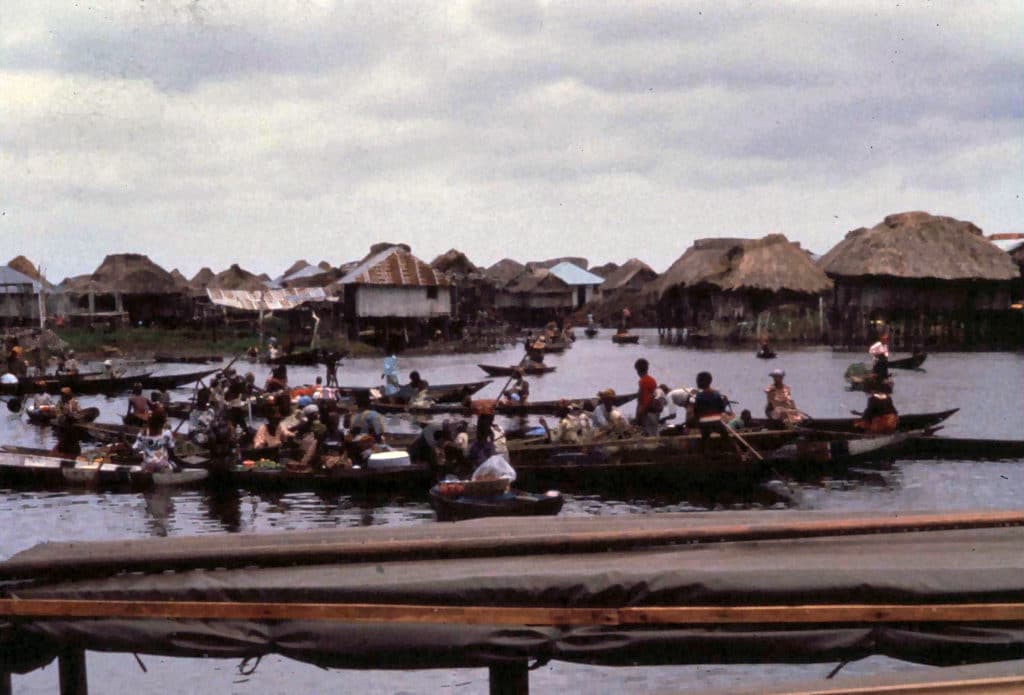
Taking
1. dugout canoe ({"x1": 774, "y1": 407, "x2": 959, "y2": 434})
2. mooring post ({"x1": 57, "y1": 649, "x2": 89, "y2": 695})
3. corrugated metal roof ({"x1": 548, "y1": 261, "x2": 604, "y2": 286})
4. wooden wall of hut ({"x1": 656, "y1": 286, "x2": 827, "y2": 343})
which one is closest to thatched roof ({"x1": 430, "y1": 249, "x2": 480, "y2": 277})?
wooden wall of hut ({"x1": 656, "y1": 286, "x2": 827, "y2": 343})

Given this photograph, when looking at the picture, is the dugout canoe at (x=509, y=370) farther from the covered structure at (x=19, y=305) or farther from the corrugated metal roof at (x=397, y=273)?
the covered structure at (x=19, y=305)

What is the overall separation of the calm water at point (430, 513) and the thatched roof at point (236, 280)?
43951mm

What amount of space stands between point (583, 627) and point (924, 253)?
161 ft

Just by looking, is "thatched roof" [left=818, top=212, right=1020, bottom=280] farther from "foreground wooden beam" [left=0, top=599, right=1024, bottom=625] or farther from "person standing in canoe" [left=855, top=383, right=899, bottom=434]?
"foreground wooden beam" [left=0, top=599, right=1024, bottom=625]

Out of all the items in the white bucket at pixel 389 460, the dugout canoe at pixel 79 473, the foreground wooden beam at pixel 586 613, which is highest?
the foreground wooden beam at pixel 586 613

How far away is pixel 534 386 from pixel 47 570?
3513 cm

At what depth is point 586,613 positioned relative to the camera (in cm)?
349

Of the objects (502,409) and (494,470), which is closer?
(494,470)

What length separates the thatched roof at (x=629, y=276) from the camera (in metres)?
99.5

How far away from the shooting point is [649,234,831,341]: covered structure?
55.7 meters

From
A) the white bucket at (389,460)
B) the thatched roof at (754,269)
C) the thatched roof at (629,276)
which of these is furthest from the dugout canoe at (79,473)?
the thatched roof at (629,276)

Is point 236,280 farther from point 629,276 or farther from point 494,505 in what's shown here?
point 494,505

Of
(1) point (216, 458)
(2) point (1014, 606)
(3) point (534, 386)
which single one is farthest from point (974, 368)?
(2) point (1014, 606)

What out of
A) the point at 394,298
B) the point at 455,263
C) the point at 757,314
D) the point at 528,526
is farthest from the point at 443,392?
the point at 455,263
